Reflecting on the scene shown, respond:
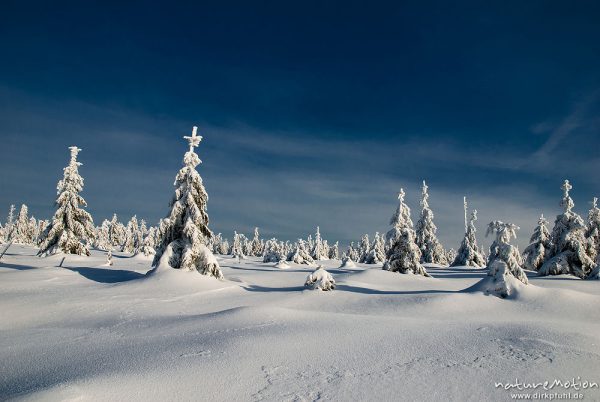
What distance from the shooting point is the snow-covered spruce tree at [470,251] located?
50772 mm

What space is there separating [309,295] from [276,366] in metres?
8.82

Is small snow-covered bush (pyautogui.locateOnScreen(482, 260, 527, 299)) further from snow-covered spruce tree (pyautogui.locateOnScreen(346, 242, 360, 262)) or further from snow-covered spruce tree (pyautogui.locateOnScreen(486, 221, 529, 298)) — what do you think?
snow-covered spruce tree (pyautogui.locateOnScreen(346, 242, 360, 262))

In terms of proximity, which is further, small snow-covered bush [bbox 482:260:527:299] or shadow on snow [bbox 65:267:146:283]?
shadow on snow [bbox 65:267:146:283]

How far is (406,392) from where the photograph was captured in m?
5.79

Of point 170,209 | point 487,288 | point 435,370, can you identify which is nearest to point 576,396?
point 435,370

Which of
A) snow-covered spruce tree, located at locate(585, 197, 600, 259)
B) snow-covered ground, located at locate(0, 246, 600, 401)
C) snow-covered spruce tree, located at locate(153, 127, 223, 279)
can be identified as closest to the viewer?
snow-covered ground, located at locate(0, 246, 600, 401)

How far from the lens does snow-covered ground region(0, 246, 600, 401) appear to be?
5895 millimetres

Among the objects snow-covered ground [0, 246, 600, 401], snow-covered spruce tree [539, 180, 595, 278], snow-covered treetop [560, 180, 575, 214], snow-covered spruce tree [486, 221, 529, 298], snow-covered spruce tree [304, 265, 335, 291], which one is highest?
snow-covered treetop [560, 180, 575, 214]

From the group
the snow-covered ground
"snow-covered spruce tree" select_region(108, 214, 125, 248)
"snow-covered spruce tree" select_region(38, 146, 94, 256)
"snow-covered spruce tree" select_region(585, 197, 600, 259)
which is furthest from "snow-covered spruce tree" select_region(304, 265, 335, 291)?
"snow-covered spruce tree" select_region(108, 214, 125, 248)

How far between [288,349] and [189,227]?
13879 mm

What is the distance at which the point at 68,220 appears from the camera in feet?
109

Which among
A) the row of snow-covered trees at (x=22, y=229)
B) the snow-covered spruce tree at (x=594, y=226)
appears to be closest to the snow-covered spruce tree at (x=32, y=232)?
the row of snow-covered trees at (x=22, y=229)

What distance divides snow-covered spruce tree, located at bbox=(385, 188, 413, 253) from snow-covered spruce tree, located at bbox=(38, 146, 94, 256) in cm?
2716

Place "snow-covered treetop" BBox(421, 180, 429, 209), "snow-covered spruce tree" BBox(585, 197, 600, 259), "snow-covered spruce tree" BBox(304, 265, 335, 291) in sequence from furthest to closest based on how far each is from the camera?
"snow-covered treetop" BBox(421, 180, 429, 209)
"snow-covered spruce tree" BBox(585, 197, 600, 259)
"snow-covered spruce tree" BBox(304, 265, 335, 291)
